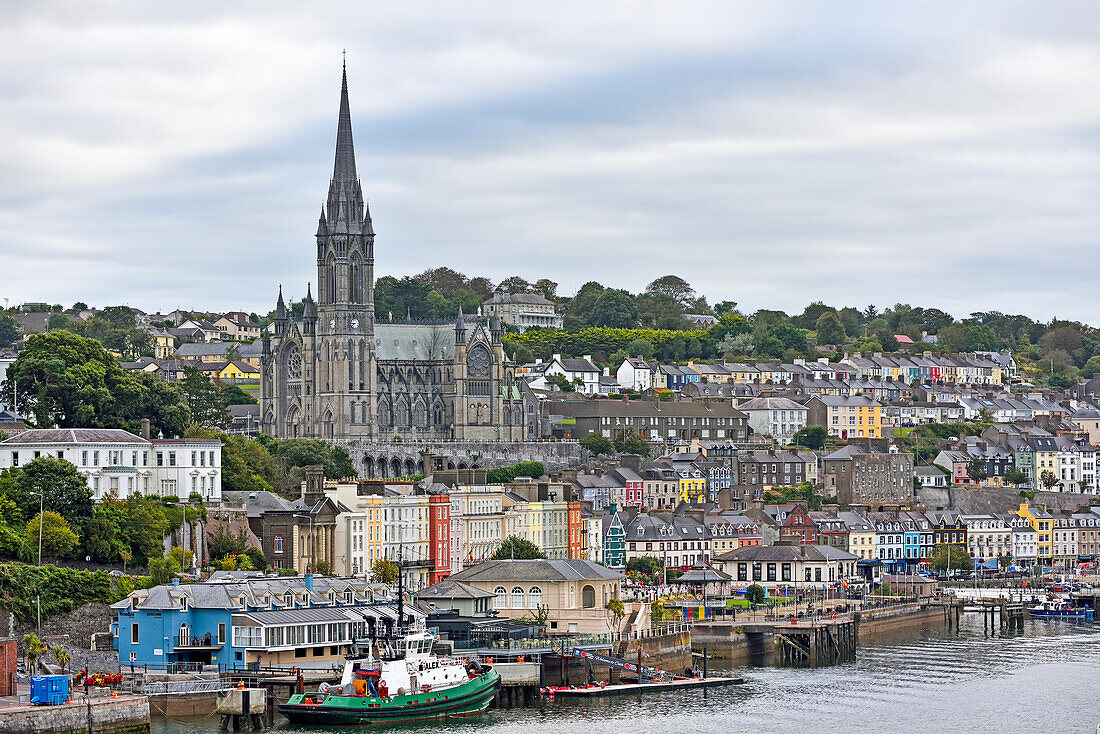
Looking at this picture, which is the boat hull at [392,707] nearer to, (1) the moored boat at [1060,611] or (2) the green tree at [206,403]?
(1) the moored boat at [1060,611]

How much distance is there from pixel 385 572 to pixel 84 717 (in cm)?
3008

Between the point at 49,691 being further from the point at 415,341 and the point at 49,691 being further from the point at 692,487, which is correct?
the point at 415,341

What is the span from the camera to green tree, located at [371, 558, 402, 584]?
3536 inches

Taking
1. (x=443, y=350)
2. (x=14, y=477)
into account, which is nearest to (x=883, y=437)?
(x=443, y=350)

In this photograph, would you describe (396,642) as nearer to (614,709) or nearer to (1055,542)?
(614,709)

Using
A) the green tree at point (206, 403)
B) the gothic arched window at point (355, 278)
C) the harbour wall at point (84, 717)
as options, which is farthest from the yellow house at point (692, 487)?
the harbour wall at point (84, 717)

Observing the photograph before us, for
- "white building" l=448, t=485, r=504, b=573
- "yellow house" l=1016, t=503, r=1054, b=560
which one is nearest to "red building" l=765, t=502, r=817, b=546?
"yellow house" l=1016, t=503, r=1054, b=560

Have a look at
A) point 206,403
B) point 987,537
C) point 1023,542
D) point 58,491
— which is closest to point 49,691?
point 58,491

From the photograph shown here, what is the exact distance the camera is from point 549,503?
370 ft

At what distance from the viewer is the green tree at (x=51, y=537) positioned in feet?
264

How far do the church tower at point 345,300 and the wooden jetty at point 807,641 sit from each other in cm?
6564

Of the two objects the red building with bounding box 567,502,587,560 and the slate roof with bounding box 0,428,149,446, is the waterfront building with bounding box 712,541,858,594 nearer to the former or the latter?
the red building with bounding box 567,502,587,560

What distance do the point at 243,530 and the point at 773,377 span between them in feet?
367

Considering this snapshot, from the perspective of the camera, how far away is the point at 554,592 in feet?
273
